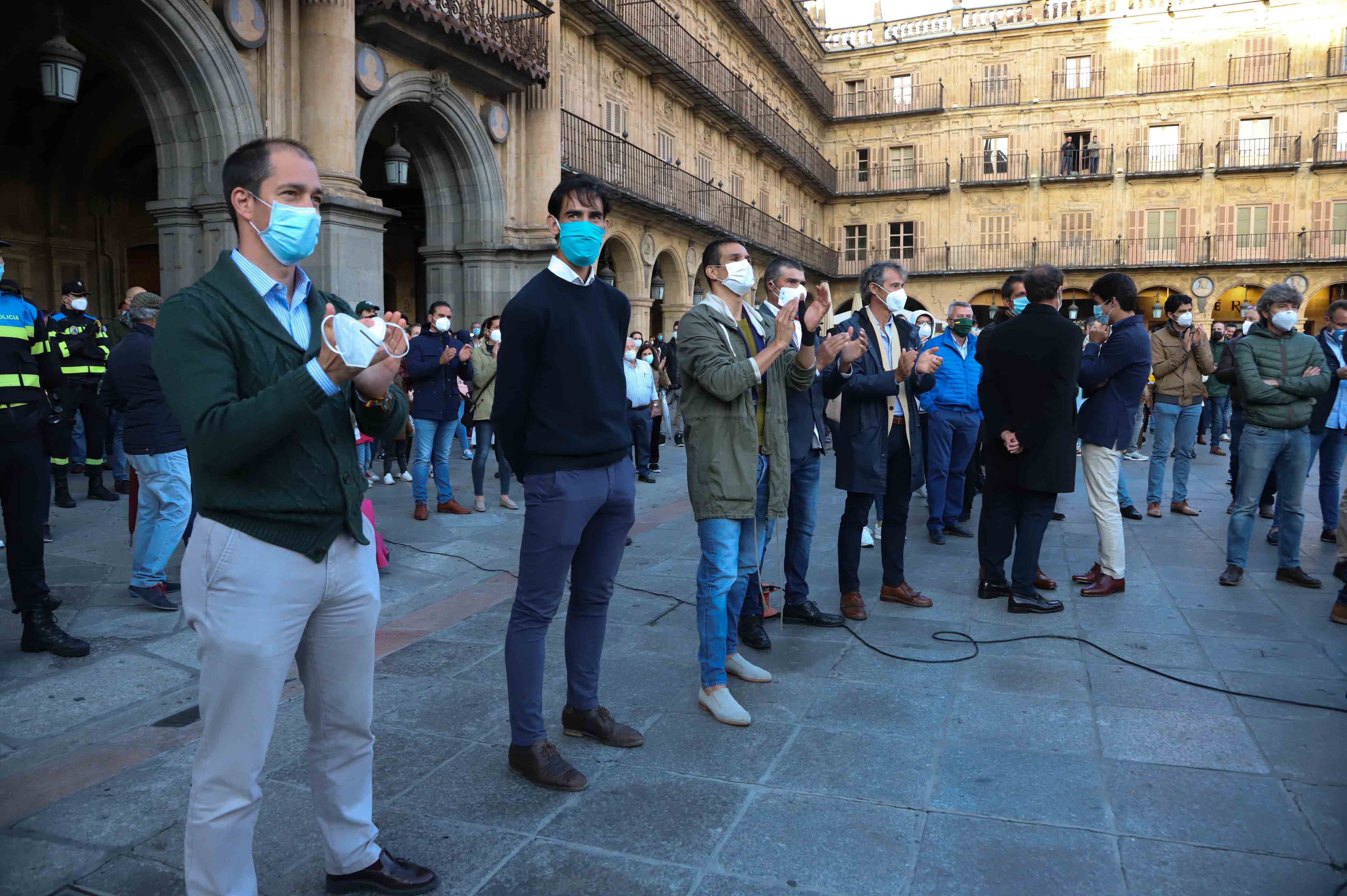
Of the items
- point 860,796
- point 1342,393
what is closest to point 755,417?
point 860,796

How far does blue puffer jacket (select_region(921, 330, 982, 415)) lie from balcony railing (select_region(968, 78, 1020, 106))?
34189 mm

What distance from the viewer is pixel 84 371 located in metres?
9.12

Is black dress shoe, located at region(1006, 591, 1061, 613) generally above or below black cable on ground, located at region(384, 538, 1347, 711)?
above

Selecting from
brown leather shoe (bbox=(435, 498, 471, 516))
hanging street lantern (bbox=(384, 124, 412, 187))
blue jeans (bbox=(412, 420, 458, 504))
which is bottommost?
brown leather shoe (bbox=(435, 498, 471, 516))

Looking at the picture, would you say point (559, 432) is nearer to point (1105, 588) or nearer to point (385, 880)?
point (385, 880)

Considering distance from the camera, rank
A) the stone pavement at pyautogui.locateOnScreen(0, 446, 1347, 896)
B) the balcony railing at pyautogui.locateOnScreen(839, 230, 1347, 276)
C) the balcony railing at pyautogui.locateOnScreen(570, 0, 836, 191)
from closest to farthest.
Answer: the stone pavement at pyautogui.locateOnScreen(0, 446, 1347, 896)
the balcony railing at pyautogui.locateOnScreen(570, 0, 836, 191)
the balcony railing at pyautogui.locateOnScreen(839, 230, 1347, 276)

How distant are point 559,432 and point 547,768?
1.12 meters

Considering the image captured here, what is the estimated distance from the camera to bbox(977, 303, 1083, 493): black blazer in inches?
210

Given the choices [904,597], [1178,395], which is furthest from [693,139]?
[904,597]

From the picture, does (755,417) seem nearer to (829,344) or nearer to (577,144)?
(829,344)

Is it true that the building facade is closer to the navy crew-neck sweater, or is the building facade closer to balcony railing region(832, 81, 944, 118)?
balcony railing region(832, 81, 944, 118)

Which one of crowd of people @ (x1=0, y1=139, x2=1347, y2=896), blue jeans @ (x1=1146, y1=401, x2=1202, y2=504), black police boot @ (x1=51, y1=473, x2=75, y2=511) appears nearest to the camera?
crowd of people @ (x1=0, y1=139, x2=1347, y2=896)

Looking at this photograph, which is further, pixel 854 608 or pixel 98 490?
pixel 98 490

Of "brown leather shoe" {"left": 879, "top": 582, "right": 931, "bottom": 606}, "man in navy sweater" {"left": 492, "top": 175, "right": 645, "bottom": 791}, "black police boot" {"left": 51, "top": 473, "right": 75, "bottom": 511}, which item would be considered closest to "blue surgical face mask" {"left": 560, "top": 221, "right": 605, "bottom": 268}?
"man in navy sweater" {"left": 492, "top": 175, "right": 645, "bottom": 791}
